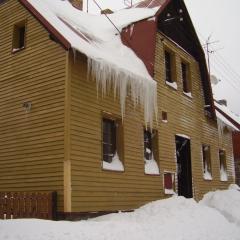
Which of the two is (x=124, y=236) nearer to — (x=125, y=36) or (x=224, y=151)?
(x=125, y=36)

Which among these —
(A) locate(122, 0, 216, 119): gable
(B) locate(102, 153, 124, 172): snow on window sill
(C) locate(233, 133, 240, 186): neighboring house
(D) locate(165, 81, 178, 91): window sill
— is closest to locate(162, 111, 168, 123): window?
(D) locate(165, 81, 178, 91): window sill

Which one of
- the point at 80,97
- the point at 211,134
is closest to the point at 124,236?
the point at 80,97

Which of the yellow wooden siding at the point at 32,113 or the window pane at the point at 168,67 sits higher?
the window pane at the point at 168,67

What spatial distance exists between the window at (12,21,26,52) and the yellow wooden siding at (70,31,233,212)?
2742 millimetres

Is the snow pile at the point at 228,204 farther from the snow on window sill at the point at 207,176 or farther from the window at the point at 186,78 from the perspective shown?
the window at the point at 186,78

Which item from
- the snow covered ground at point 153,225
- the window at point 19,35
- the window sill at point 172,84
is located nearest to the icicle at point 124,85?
the window sill at point 172,84

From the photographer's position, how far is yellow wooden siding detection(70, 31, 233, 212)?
10805 mm

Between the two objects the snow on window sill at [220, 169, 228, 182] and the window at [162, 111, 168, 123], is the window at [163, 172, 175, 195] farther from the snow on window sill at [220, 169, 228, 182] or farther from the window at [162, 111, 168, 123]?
the snow on window sill at [220, 169, 228, 182]

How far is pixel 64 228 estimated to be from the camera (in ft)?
25.7

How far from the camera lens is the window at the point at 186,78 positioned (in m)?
18.0

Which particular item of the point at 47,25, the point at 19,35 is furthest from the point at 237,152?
the point at 47,25

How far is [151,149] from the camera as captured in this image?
14.5 meters

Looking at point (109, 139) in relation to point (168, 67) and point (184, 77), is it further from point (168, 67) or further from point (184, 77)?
point (184, 77)

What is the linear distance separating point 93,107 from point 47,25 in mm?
2658
